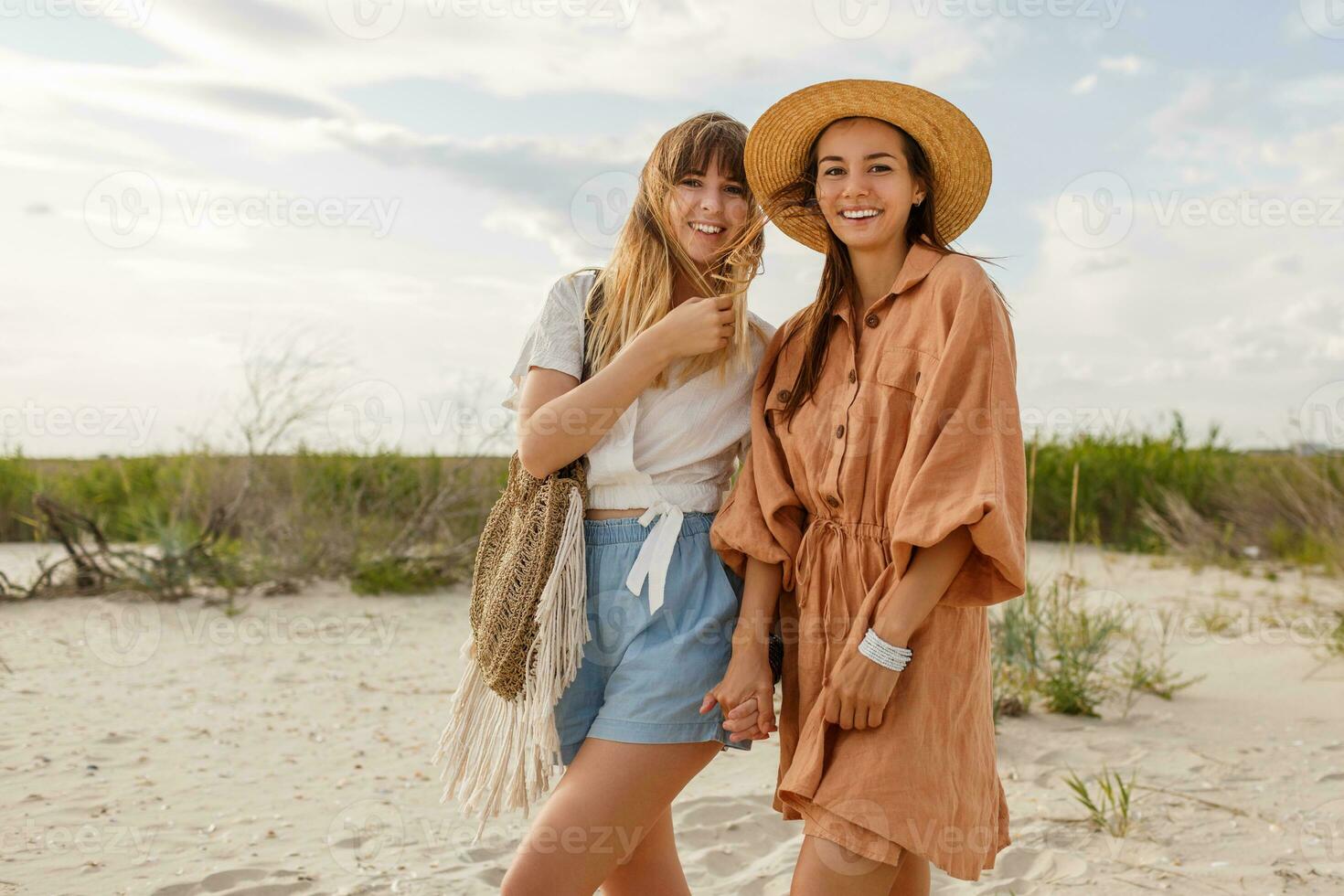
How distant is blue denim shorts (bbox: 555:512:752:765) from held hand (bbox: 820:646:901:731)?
0.23 metres

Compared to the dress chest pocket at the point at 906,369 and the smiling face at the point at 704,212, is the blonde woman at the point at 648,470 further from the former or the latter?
the dress chest pocket at the point at 906,369

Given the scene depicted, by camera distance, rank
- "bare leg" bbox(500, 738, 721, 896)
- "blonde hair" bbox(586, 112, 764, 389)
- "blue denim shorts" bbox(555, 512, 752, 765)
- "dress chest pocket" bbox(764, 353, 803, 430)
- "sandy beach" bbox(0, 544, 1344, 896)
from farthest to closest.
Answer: "sandy beach" bbox(0, 544, 1344, 896), "blonde hair" bbox(586, 112, 764, 389), "dress chest pocket" bbox(764, 353, 803, 430), "blue denim shorts" bbox(555, 512, 752, 765), "bare leg" bbox(500, 738, 721, 896)

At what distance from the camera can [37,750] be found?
4.75 m

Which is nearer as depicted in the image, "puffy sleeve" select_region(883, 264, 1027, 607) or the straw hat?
"puffy sleeve" select_region(883, 264, 1027, 607)

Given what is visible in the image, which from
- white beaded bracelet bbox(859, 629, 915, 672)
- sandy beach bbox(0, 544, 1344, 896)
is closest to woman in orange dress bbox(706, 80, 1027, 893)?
white beaded bracelet bbox(859, 629, 915, 672)

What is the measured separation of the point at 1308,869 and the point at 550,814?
273 cm

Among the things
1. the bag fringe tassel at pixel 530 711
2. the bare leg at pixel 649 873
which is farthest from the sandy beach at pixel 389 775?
the bag fringe tassel at pixel 530 711

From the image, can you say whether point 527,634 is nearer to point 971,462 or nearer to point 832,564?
point 832,564

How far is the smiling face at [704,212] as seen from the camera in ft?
7.73

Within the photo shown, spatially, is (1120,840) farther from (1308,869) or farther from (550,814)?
(550,814)

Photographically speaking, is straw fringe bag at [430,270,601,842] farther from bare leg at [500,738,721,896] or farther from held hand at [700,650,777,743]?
held hand at [700,650,777,743]

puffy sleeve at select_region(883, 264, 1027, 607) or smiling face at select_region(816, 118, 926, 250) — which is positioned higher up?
smiling face at select_region(816, 118, 926, 250)

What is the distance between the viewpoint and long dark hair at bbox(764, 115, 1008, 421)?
2.16 meters

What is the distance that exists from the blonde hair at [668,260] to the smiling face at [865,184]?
23 cm
